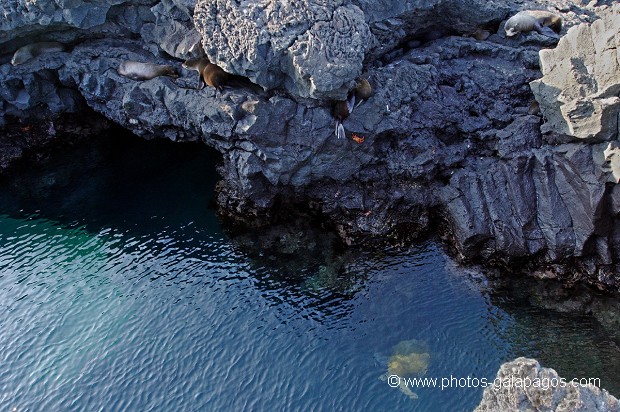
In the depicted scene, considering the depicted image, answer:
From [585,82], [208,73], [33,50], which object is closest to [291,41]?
[208,73]

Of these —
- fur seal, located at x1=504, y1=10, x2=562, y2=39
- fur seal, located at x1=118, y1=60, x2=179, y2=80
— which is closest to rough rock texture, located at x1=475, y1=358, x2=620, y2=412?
fur seal, located at x1=504, y1=10, x2=562, y2=39

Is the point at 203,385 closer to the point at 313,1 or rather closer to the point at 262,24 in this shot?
the point at 262,24

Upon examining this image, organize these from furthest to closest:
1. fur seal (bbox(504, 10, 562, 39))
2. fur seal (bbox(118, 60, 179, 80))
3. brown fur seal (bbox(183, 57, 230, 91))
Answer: fur seal (bbox(118, 60, 179, 80)), fur seal (bbox(504, 10, 562, 39)), brown fur seal (bbox(183, 57, 230, 91))

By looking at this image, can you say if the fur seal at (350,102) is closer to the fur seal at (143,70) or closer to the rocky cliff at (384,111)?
the rocky cliff at (384,111)

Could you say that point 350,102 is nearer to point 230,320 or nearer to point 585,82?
point 585,82

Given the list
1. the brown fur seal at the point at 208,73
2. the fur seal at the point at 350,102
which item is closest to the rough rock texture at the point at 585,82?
the fur seal at the point at 350,102

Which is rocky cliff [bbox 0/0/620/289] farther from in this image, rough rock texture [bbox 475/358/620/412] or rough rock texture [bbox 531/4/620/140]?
rough rock texture [bbox 475/358/620/412]

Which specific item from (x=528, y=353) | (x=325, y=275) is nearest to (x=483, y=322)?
(x=528, y=353)
